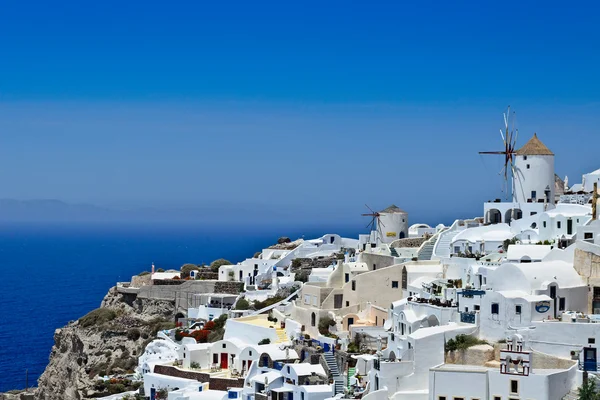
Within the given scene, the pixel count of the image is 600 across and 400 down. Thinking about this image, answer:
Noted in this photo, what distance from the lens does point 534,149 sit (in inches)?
2159

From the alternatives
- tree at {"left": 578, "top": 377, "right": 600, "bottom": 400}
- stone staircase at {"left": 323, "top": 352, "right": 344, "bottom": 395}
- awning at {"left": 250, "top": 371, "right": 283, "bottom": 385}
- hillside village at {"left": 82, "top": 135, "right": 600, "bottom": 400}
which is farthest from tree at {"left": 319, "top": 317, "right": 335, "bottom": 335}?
tree at {"left": 578, "top": 377, "right": 600, "bottom": 400}

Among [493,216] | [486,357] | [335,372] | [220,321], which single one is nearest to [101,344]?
[220,321]

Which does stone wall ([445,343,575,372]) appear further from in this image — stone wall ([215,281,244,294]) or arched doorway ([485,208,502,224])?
stone wall ([215,281,244,294])

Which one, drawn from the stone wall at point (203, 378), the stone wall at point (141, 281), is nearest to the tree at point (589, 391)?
the stone wall at point (203, 378)

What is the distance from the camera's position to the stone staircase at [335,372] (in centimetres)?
4263

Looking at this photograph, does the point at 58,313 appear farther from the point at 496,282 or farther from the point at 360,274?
the point at 496,282

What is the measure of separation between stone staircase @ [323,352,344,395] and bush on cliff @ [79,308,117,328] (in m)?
27.1

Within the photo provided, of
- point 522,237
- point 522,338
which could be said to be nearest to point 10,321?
point 522,237

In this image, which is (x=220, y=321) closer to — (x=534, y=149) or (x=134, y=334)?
(x=134, y=334)

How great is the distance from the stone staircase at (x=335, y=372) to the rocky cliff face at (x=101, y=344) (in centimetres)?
1920

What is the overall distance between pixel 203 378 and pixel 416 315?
471 inches

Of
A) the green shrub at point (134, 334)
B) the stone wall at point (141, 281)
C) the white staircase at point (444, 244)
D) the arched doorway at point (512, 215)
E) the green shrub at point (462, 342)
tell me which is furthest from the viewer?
the stone wall at point (141, 281)

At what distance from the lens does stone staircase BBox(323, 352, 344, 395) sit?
140ft

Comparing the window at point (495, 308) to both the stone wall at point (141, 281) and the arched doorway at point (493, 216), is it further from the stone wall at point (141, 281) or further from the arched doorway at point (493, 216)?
the stone wall at point (141, 281)
